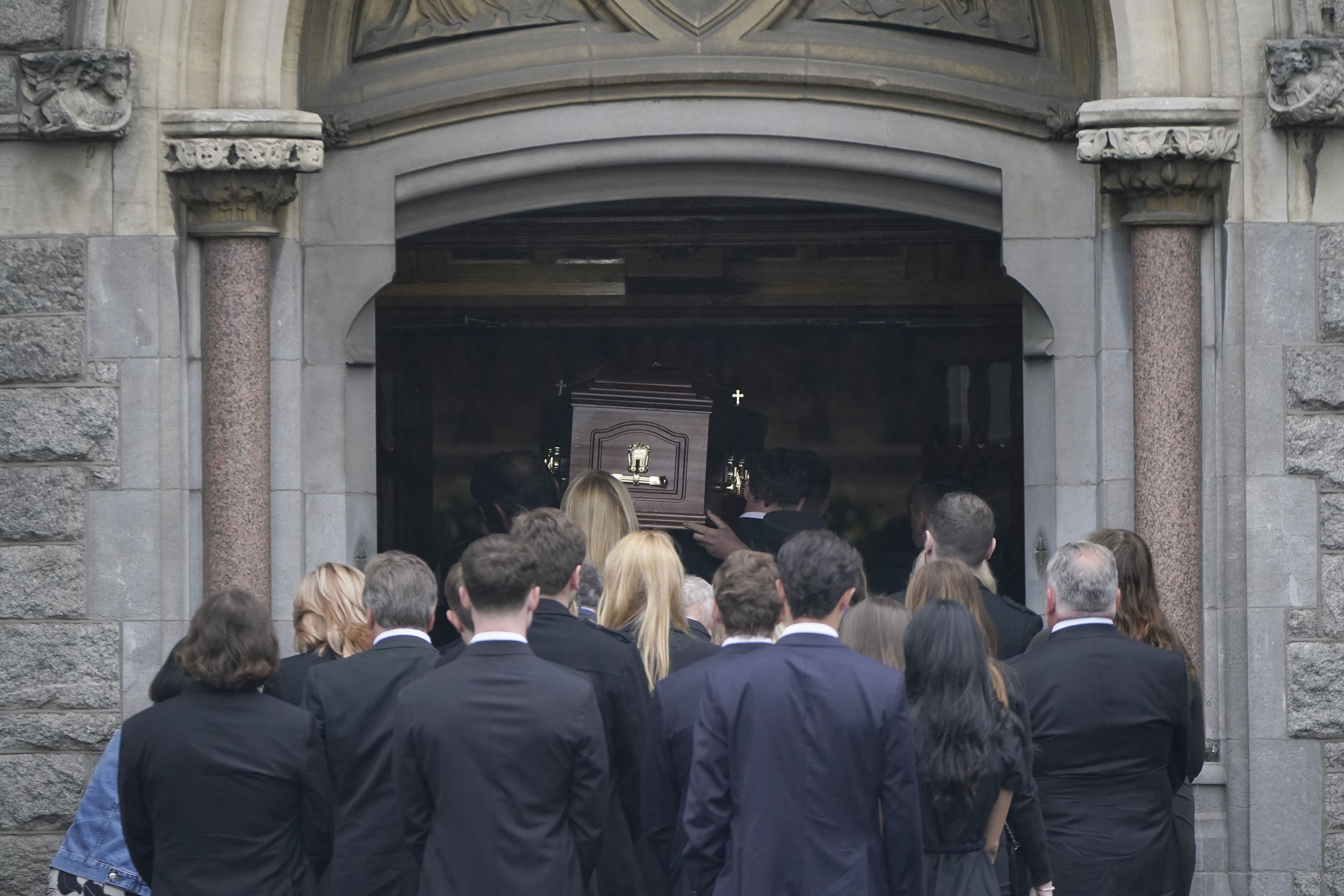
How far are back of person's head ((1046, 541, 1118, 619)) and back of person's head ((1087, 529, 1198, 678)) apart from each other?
254mm

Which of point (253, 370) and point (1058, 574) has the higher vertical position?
point (253, 370)

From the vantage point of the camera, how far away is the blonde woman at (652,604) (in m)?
4.89

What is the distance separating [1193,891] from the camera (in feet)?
20.9

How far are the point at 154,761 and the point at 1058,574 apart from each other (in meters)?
2.39

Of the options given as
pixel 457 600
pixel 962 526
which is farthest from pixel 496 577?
pixel 962 526

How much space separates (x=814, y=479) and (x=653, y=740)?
3.83 meters

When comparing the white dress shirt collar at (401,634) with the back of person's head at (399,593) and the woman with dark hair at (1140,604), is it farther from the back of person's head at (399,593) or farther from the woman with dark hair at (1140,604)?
the woman with dark hair at (1140,604)

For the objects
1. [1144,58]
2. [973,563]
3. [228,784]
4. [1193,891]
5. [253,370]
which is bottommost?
[1193,891]

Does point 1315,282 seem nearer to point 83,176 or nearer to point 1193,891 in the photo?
point 1193,891

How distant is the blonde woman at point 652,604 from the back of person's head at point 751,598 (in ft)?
1.95

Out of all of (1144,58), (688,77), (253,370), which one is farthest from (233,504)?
(1144,58)

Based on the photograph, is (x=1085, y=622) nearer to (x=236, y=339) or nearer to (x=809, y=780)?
(x=809, y=780)

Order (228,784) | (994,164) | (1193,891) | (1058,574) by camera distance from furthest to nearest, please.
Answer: (994,164) < (1193,891) < (1058,574) < (228,784)

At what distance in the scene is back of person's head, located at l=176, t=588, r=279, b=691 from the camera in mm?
4199
